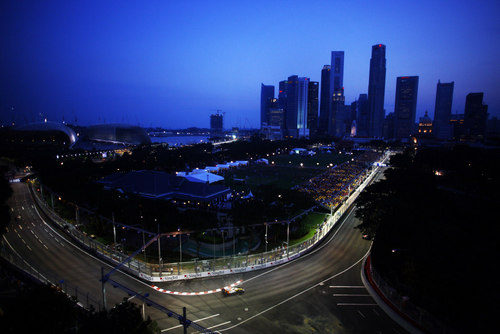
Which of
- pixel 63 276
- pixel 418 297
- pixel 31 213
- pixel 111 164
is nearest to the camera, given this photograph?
pixel 418 297

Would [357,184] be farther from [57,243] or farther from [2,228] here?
[2,228]

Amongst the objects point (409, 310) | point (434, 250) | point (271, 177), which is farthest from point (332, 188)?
point (409, 310)

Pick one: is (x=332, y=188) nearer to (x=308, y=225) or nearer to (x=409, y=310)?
(x=308, y=225)

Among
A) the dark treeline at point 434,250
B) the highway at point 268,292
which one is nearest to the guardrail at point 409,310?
the dark treeline at point 434,250

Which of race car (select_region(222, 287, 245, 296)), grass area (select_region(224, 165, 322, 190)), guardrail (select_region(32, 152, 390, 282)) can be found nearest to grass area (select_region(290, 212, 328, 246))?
guardrail (select_region(32, 152, 390, 282))

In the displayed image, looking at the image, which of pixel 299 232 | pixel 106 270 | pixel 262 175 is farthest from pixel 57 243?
pixel 262 175

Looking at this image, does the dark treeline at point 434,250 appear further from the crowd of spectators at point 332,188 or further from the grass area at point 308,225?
the crowd of spectators at point 332,188
